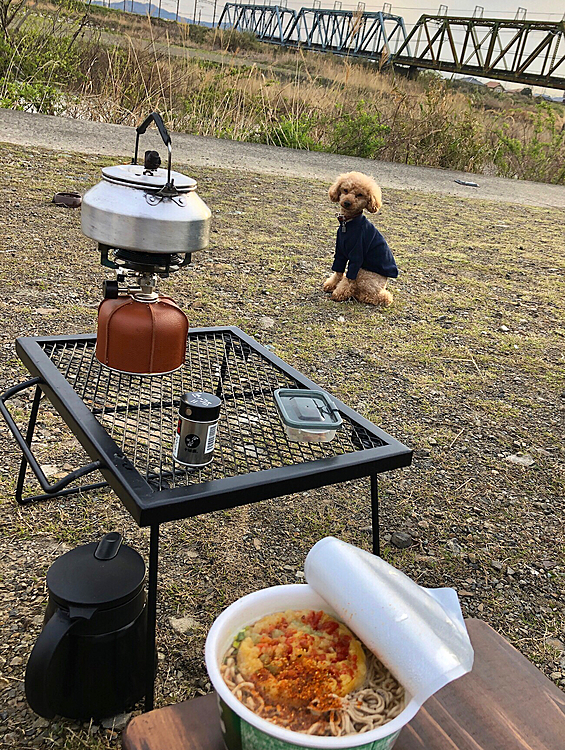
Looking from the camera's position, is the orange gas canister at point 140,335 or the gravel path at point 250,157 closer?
the orange gas canister at point 140,335

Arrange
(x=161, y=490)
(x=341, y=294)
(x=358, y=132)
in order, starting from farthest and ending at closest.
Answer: (x=358, y=132), (x=341, y=294), (x=161, y=490)

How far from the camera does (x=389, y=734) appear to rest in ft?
2.63

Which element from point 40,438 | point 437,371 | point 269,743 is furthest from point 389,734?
point 437,371

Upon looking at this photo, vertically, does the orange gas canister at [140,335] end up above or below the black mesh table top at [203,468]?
above

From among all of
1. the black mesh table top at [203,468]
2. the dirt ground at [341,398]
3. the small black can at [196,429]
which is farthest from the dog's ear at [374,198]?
the small black can at [196,429]

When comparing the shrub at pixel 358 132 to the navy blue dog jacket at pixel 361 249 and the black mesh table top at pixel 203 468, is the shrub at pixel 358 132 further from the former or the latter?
the black mesh table top at pixel 203 468

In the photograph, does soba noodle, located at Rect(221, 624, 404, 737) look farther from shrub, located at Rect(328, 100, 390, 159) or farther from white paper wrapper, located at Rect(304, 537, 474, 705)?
shrub, located at Rect(328, 100, 390, 159)

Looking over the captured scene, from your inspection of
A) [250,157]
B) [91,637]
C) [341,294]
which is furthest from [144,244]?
[250,157]

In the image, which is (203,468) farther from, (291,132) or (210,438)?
(291,132)

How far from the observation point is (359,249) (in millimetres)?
4098

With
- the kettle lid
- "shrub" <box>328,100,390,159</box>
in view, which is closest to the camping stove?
the kettle lid

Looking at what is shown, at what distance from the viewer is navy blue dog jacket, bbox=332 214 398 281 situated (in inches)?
161

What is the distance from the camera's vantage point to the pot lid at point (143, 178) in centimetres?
132

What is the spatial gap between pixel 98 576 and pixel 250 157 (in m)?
7.49
